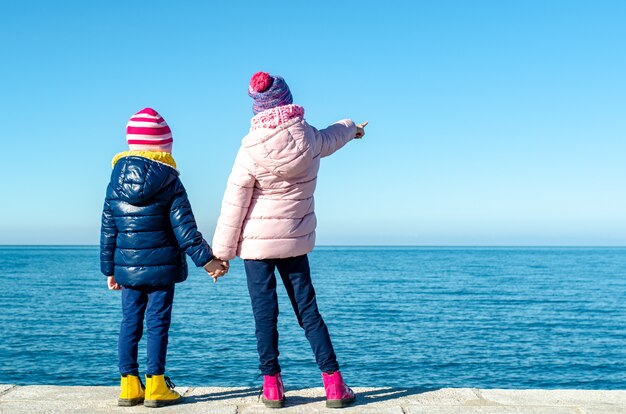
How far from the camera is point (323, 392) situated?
4.97m

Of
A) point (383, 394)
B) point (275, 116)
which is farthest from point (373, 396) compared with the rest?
point (275, 116)

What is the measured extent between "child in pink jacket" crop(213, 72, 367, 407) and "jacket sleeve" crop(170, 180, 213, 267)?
0.35 ft

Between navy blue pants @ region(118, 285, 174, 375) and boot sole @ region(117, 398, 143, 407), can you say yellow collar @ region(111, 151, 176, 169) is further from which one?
boot sole @ region(117, 398, 143, 407)

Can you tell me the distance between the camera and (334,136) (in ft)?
15.5

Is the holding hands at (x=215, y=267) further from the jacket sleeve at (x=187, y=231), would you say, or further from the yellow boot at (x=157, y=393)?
the yellow boot at (x=157, y=393)

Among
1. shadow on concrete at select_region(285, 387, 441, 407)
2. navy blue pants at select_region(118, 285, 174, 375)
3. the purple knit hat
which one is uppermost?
the purple knit hat

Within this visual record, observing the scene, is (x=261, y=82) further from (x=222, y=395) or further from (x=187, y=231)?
(x=222, y=395)

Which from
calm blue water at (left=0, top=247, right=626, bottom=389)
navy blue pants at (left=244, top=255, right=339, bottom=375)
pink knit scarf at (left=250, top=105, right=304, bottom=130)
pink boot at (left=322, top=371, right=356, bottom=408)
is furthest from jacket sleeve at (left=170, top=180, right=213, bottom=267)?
calm blue water at (left=0, top=247, right=626, bottom=389)

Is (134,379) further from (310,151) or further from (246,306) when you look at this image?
(246,306)

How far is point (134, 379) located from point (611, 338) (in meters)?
23.1

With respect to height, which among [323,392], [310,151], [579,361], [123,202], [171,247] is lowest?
[579,361]

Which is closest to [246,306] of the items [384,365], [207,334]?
[207,334]

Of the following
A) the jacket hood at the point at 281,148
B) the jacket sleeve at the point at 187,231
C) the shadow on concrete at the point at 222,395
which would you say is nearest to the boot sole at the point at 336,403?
the shadow on concrete at the point at 222,395

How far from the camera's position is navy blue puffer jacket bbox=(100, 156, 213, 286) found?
4.48m
